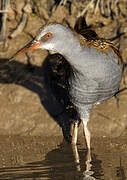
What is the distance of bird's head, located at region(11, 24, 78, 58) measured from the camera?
5402 millimetres

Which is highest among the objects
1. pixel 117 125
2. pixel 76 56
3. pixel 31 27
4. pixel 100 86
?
pixel 31 27

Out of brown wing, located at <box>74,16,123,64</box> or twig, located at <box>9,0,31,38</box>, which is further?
twig, located at <box>9,0,31,38</box>

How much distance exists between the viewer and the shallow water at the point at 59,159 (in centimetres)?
532

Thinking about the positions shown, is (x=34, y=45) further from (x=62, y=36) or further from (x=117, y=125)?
(x=117, y=125)

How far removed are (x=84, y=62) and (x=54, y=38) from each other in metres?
0.48

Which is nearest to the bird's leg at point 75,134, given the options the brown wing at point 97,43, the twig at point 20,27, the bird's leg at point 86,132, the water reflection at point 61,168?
the bird's leg at point 86,132

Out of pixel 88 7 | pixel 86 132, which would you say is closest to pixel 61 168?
pixel 86 132

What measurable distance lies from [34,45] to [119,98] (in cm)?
221

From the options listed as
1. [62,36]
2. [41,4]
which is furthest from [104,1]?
[62,36]

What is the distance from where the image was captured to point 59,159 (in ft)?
19.4

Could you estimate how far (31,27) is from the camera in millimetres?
8250

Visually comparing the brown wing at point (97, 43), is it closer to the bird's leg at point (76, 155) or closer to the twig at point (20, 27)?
the bird's leg at point (76, 155)

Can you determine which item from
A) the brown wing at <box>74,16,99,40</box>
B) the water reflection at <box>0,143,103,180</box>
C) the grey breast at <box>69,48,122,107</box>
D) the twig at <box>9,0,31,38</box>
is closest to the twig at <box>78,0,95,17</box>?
the twig at <box>9,0,31,38</box>

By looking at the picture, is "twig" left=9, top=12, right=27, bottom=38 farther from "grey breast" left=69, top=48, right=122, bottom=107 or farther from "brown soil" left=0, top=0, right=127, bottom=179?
"grey breast" left=69, top=48, right=122, bottom=107
